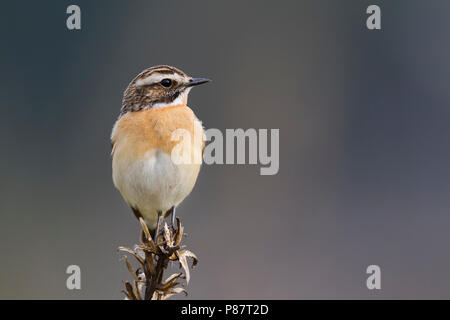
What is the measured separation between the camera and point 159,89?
4586 millimetres

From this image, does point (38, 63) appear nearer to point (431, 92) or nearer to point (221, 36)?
point (221, 36)

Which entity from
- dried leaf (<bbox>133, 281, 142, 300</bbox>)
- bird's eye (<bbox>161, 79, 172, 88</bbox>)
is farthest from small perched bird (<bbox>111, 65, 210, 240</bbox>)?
dried leaf (<bbox>133, 281, 142, 300</bbox>)

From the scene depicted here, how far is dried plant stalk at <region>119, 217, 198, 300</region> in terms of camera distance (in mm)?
2953

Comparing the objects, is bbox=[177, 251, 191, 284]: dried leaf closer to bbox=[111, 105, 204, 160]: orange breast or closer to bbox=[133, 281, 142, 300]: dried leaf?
bbox=[133, 281, 142, 300]: dried leaf

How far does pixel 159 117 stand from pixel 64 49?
24.8 feet

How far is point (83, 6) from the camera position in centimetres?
1243

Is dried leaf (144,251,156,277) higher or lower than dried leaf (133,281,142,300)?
higher

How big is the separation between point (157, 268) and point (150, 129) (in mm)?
1547

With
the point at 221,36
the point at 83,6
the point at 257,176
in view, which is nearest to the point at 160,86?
the point at 257,176

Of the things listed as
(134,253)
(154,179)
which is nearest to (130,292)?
(134,253)

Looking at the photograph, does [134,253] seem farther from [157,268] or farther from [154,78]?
[154,78]

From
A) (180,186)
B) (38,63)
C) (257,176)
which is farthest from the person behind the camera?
(38,63)

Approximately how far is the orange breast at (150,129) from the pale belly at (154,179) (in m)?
0.05

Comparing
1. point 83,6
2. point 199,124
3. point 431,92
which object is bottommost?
point 199,124
